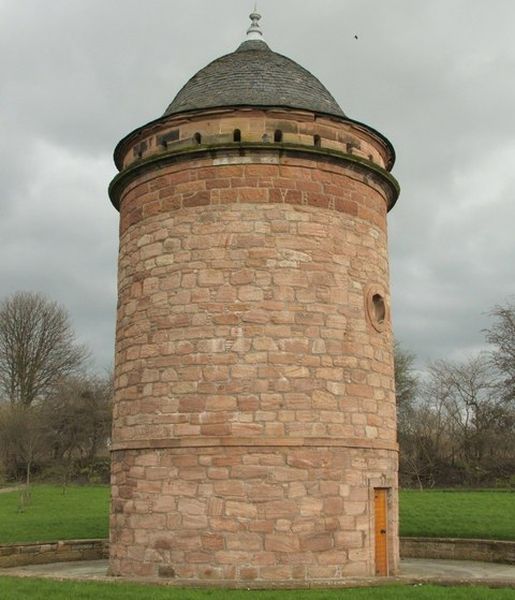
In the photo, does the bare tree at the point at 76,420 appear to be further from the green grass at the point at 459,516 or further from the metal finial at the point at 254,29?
the metal finial at the point at 254,29

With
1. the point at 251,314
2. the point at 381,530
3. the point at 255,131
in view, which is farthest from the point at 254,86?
the point at 381,530

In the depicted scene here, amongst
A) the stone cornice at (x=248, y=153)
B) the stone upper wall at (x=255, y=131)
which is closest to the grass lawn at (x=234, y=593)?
the stone cornice at (x=248, y=153)

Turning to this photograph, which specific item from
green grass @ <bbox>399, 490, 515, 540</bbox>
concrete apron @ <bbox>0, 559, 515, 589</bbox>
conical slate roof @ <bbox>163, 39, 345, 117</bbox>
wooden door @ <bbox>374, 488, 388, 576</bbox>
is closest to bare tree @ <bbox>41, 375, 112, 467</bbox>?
green grass @ <bbox>399, 490, 515, 540</bbox>

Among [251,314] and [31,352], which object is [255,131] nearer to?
[251,314]

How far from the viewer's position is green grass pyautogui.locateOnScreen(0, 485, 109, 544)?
1751 centimetres

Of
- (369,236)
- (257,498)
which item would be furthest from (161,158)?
(257,498)

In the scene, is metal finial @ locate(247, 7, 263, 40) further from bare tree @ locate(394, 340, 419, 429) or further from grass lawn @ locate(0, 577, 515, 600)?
bare tree @ locate(394, 340, 419, 429)

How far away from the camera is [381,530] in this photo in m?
11.1

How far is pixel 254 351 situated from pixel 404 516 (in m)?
11.5

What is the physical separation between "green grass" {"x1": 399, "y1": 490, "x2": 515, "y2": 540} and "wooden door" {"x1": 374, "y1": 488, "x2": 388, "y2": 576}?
580 cm

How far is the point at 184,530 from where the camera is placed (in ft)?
33.2

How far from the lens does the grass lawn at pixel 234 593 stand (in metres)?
8.54

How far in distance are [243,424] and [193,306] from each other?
5.87ft

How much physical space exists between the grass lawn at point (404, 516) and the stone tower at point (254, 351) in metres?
6.54
